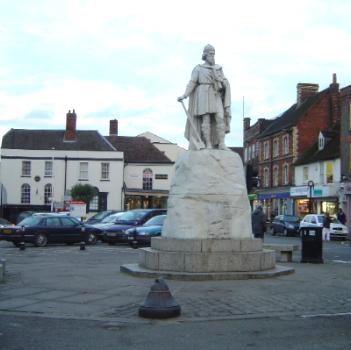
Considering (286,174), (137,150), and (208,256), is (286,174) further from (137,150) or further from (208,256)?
(208,256)

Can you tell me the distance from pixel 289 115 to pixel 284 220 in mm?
19770

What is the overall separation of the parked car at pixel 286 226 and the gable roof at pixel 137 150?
75.0ft

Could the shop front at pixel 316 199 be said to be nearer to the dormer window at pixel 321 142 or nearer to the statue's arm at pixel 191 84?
the dormer window at pixel 321 142

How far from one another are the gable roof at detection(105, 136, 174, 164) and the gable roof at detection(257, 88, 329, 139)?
36.8 feet

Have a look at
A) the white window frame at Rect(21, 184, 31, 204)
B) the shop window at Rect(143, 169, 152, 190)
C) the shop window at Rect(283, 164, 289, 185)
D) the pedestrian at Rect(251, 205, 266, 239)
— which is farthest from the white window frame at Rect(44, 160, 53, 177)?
the pedestrian at Rect(251, 205, 266, 239)

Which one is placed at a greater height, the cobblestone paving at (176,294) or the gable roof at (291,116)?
the gable roof at (291,116)

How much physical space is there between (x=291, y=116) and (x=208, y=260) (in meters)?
47.5

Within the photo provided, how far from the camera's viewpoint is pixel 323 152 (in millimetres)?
49906

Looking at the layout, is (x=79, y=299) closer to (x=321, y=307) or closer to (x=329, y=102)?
(x=321, y=307)

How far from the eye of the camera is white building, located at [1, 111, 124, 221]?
60.3 metres

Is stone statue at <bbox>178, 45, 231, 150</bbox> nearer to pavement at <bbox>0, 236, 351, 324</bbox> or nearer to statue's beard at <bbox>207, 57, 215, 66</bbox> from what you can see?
statue's beard at <bbox>207, 57, 215, 66</bbox>

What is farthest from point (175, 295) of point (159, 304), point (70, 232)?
point (70, 232)

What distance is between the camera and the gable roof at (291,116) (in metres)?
55.5

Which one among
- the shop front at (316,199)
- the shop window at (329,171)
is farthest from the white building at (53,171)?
the shop window at (329,171)
